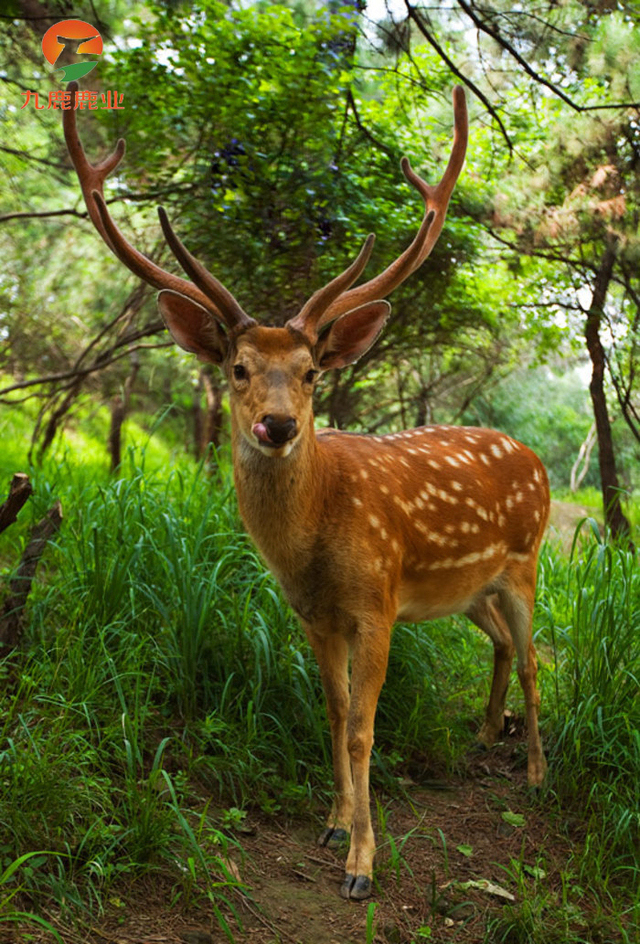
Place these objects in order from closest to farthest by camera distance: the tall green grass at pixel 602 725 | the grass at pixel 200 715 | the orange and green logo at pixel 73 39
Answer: the grass at pixel 200 715, the tall green grass at pixel 602 725, the orange and green logo at pixel 73 39

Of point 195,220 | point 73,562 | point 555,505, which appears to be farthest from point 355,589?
point 555,505

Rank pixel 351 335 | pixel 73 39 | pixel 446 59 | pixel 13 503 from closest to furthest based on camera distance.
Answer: pixel 13 503 → pixel 351 335 → pixel 446 59 → pixel 73 39

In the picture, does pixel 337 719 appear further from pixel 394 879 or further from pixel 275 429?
pixel 275 429

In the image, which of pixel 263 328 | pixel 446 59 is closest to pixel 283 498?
pixel 263 328

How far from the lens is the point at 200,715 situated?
3.74 m

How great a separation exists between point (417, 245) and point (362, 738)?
1.93 m

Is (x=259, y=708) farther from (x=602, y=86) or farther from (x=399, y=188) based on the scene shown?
(x=602, y=86)

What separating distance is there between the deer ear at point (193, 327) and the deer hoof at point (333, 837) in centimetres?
188

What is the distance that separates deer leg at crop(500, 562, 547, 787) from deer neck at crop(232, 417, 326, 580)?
1.42 metres

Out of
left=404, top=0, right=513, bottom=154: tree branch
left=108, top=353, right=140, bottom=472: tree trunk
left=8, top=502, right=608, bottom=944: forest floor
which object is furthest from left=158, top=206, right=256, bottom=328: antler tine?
left=108, top=353, right=140, bottom=472: tree trunk

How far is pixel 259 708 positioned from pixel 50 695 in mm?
861

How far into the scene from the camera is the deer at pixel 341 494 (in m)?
3.12

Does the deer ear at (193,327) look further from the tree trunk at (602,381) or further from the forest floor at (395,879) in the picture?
the tree trunk at (602,381)

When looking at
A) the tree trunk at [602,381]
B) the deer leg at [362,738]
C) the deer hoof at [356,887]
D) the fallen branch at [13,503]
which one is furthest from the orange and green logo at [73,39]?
the deer hoof at [356,887]
